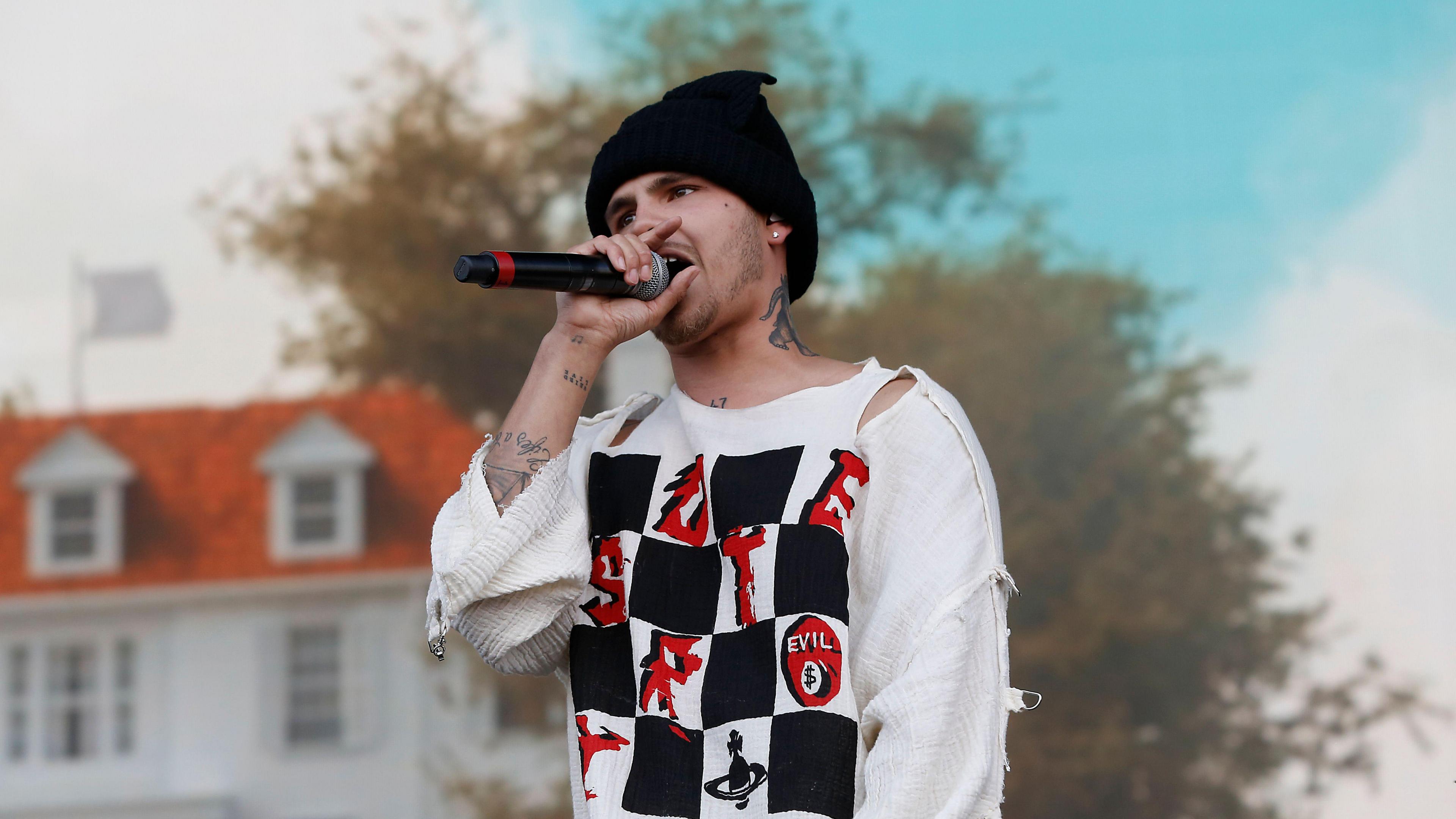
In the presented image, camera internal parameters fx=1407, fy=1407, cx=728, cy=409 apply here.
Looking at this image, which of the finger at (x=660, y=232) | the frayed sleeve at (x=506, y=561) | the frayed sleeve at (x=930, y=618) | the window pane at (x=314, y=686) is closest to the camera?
the frayed sleeve at (x=930, y=618)

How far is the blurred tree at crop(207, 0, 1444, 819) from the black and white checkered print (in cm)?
454

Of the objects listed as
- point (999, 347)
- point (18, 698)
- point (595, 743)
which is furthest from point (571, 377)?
point (18, 698)

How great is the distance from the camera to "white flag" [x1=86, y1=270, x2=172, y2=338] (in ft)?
20.8

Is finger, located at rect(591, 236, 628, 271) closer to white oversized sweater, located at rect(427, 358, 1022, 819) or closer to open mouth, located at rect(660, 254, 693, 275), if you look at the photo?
open mouth, located at rect(660, 254, 693, 275)

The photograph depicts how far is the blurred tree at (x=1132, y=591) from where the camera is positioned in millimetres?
5855

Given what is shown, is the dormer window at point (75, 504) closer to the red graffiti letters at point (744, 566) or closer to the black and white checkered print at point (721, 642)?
the black and white checkered print at point (721, 642)

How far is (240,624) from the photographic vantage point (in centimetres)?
618

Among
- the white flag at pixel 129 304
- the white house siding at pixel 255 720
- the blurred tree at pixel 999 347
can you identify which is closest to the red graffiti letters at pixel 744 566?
the blurred tree at pixel 999 347

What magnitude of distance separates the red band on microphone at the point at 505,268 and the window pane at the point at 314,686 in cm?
521

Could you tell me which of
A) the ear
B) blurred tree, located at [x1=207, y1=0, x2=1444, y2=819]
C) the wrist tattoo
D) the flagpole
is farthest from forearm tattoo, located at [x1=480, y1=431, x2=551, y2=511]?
the flagpole

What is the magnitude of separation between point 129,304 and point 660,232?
18.3 feet

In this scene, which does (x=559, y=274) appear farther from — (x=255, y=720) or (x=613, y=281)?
(x=255, y=720)

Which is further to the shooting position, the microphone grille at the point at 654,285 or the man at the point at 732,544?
the microphone grille at the point at 654,285

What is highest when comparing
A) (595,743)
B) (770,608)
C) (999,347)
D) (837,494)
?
(999,347)
